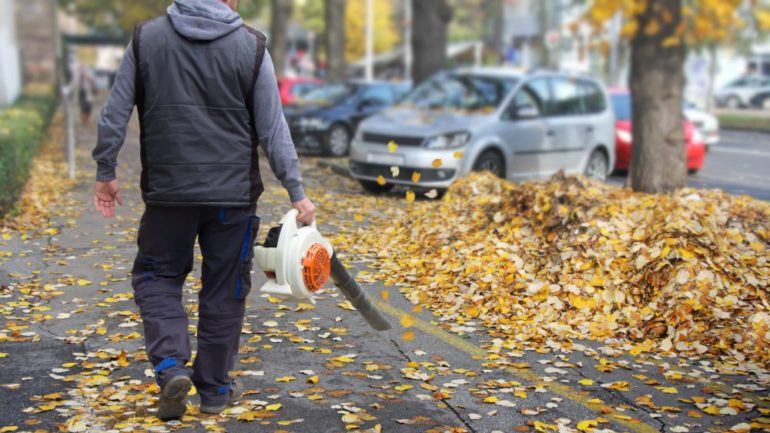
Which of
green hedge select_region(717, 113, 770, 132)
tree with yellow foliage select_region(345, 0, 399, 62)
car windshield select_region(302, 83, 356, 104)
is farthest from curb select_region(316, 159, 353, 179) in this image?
tree with yellow foliage select_region(345, 0, 399, 62)

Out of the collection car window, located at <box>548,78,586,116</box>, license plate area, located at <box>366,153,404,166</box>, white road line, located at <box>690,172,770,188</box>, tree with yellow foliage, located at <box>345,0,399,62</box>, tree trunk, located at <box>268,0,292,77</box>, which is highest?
tree with yellow foliage, located at <box>345,0,399,62</box>

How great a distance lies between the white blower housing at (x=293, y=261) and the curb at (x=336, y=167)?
34.0ft

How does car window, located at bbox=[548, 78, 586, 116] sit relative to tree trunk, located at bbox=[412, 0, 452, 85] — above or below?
below

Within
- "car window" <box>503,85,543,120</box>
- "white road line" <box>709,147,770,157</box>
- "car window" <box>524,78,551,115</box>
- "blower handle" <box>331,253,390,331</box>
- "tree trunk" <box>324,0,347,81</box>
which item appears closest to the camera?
"blower handle" <box>331,253,390,331</box>

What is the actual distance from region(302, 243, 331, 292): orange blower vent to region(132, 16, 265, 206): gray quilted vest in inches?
15.1

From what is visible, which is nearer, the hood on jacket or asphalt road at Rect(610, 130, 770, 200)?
the hood on jacket

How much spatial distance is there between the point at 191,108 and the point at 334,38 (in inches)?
1003

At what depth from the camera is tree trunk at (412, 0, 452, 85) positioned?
18016 millimetres

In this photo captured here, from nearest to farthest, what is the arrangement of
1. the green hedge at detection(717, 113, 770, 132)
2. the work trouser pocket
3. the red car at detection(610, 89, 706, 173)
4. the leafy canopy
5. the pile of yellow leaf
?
the work trouser pocket, the pile of yellow leaf, the leafy canopy, the red car at detection(610, 89, 706, 173), the green hedge at detection(717, 113, 770, 132)

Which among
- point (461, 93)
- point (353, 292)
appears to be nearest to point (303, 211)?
point (353, 292)

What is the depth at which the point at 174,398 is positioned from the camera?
4191mm

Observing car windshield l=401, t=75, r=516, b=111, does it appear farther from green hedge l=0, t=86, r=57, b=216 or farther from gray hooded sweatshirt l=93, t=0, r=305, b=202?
gray hooded sweatshirt l=93, t=0, r=305, b=202

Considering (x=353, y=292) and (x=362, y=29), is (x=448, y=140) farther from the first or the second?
(x=362, y=29)

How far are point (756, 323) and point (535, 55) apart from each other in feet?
255
